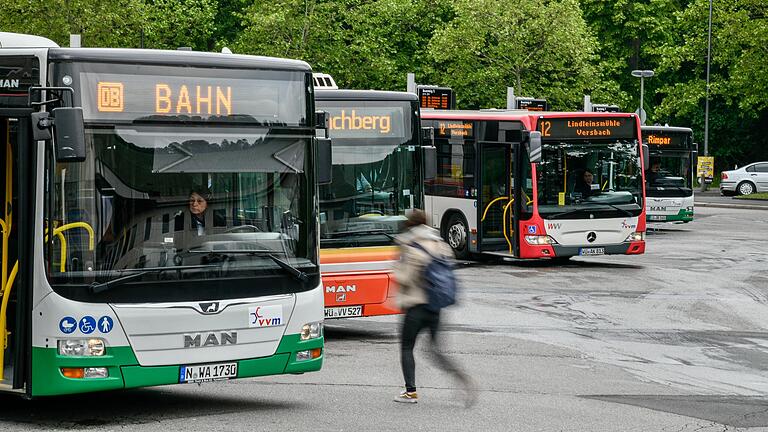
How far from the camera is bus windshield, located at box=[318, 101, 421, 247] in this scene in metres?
15.0

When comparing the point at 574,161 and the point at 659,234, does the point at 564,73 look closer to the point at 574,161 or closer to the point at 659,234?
the point at 659,234

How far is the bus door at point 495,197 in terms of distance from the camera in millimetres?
24766

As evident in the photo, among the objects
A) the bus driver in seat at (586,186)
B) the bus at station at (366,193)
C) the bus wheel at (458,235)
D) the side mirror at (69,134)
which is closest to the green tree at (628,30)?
the bus wheel at (458,235)

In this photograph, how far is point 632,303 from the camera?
19.2 m

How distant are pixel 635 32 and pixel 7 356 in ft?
180

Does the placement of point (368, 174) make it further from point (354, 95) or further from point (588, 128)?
point (588, 128)

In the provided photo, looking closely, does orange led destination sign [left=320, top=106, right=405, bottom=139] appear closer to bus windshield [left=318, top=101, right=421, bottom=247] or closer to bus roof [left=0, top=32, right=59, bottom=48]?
bus windshield [left=318, top=101, right=421, bottom=247]

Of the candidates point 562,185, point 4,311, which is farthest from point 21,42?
point 562,185

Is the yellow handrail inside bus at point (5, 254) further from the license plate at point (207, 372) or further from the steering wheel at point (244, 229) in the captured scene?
the steering wheel at point (244, 229)

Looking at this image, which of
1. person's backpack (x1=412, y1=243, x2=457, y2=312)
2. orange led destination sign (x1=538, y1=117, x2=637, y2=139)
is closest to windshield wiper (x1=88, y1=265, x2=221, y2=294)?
person's backpack (x1=412, y1=243, x2=457, y2=312)

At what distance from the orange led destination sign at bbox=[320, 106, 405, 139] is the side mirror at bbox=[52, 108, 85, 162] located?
6.56 m

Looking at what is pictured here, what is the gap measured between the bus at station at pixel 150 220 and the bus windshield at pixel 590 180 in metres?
14.0

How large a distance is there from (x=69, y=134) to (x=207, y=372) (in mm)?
2116

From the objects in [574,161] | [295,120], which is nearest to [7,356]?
[295,120]
